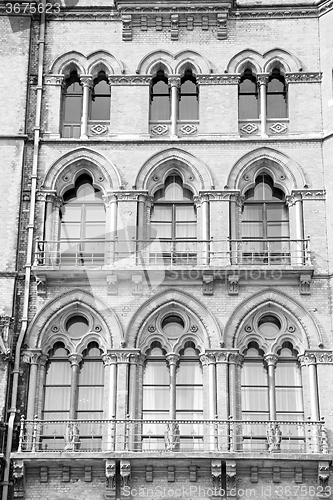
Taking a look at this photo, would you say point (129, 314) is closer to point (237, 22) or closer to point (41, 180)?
point (41, 180)

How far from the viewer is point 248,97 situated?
97.9ft

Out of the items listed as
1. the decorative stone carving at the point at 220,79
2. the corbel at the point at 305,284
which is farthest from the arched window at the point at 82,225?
the corbel at the point at 305,284

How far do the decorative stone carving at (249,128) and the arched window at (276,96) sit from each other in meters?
0.58

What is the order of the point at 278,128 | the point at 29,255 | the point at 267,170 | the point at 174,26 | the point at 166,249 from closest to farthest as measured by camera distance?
the point at 29,255, the point at 166,249, the point at 267,170, the point at 278,128, the point at 174,26

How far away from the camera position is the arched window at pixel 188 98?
29641 millimetres

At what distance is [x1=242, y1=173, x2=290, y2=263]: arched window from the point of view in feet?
91.6

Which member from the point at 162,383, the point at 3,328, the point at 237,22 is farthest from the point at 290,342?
the point at 237,22

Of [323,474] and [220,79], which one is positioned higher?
[220,79]

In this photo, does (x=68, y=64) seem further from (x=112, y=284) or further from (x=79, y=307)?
(x=79, y=307)

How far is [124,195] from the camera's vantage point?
28297mm

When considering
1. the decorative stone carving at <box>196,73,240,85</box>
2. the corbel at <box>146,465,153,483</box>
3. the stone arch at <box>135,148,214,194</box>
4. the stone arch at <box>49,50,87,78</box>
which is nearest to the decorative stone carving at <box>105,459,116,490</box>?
the corbel at <box>146,465,153,483</box>

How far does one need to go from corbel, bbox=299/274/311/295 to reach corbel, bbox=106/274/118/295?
4.82 metres

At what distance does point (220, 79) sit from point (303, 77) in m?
2.37

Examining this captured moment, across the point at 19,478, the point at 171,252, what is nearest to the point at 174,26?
the point at 171,252
